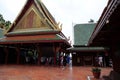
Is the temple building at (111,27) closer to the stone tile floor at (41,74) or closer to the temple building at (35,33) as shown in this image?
the stone tile floor at (41,74)

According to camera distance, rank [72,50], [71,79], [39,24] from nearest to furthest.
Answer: [71,79]
[39,24]
[72,50]

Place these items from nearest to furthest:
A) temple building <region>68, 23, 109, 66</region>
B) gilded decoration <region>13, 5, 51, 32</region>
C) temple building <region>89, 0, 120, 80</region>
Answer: temple building <region>89, 0, 120, 80</region>
gilded decoration <region>13, 5, 51, 32</region>
temple building <region>68, 23, 109, 66</region>

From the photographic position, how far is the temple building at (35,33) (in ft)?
58.7

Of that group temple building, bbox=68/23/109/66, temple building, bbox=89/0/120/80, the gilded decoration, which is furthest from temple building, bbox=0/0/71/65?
temple building, bbox=89/0/120/80

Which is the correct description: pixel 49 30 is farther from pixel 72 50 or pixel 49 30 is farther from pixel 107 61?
pixel 107 61

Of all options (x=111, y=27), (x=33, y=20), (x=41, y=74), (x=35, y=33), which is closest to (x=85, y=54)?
Answer: (x=35, y=33)

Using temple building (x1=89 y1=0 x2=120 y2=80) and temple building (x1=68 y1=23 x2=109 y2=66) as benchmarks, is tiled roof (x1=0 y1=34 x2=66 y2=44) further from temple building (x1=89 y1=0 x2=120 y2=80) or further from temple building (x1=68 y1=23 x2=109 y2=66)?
temple building (x1=89 y1=0 x2=120 y2=80)

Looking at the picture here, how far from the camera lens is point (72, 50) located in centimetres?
2081

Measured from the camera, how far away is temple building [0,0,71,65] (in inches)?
705

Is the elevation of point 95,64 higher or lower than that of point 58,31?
lower

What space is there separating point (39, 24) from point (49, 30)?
1645 millimetres

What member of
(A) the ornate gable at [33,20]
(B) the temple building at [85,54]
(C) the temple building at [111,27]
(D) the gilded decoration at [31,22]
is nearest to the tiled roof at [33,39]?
(A) the ornate gable at [33,20]

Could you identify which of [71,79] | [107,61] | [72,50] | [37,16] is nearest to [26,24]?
[37,16]

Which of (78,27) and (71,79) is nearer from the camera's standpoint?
(71,79)
